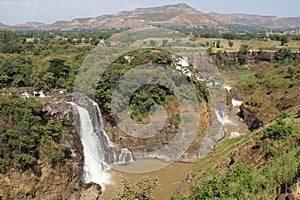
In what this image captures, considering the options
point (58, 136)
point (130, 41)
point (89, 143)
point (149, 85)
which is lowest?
point (89, 143)

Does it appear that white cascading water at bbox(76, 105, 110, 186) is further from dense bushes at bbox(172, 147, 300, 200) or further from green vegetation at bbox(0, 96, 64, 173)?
dense bushes at bbox(172, 147, 300, 200)

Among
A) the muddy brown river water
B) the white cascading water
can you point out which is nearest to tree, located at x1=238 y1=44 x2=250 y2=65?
the muddy brown river water

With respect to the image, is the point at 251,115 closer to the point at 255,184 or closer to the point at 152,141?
the point at 152,141

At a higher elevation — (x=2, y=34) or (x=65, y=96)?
(x=2, y=34)

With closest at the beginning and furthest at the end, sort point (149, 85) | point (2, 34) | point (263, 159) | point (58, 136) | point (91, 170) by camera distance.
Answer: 1. point (263, 159)
2. point (58, 136)
3. point (91, 170)
4. point (149, 85)
5. point (2, 34)

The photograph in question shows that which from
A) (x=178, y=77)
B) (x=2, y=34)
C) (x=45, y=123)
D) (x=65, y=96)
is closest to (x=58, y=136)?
(x=45, y=123)

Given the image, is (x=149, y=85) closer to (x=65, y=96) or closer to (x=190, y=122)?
(x=190, y=122)

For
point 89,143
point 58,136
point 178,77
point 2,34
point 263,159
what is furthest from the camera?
point 2,34

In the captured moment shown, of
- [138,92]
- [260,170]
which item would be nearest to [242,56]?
[138,92]
